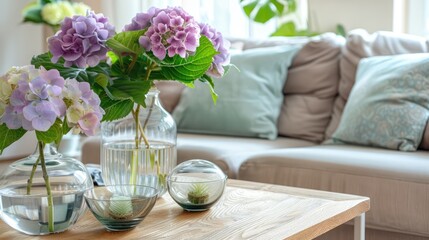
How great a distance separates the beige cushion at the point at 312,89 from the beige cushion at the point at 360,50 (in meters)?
0.04

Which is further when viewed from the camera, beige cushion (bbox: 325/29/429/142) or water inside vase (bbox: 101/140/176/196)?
beige cushion (bbox: 325/29/429/142)

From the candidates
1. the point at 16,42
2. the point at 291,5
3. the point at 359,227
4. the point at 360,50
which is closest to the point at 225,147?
the point at 360,50

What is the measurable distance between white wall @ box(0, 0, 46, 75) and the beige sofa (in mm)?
1478

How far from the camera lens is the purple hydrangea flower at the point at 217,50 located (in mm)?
1673

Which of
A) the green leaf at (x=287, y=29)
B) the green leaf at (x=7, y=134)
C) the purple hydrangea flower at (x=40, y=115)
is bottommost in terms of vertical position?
the green leaf at (x=7, y=134)

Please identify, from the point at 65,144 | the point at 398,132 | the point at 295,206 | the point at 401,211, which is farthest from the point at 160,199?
the point at 65,144

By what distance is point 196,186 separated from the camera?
64.9 inches

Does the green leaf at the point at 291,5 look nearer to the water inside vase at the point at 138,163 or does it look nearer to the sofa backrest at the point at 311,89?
the sofa backrest at the point at 311,89

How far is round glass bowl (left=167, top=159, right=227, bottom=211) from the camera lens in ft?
5.41

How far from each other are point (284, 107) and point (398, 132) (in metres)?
0.64

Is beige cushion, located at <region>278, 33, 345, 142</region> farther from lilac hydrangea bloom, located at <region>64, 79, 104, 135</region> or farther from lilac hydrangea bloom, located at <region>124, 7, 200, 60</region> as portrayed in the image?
lilac hydrangea bloom, located at <region>64, 79, 104, 135</region>

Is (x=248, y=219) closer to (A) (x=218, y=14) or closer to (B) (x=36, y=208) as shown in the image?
(B) (x=36, y=208)

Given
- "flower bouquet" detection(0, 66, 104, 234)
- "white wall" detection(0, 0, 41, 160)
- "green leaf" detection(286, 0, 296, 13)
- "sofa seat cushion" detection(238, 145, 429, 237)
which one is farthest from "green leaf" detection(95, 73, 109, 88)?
"white wall" detection(0, 0, 41, 160)

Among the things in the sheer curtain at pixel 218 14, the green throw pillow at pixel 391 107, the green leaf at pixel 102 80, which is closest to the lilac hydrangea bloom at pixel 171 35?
the green leaf at pixel 102 80
